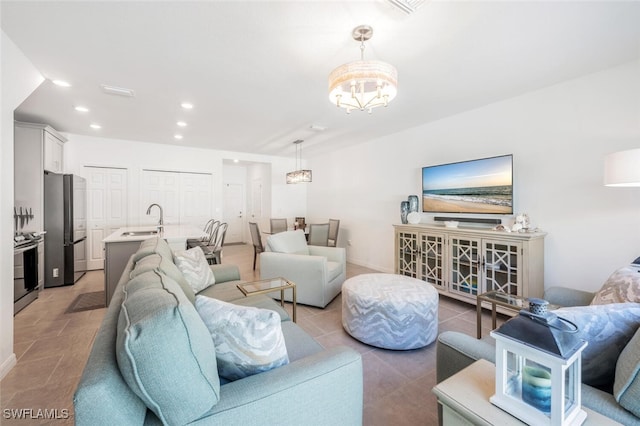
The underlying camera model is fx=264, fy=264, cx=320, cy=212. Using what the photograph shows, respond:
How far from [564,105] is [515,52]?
1.09 meters

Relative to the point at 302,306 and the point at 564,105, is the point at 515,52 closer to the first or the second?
the point at 564,105

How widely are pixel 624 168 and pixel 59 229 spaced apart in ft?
21.5

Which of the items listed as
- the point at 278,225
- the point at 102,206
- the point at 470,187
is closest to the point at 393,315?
the point at 470,187

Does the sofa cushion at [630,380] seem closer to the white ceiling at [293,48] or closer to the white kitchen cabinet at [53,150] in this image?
the white ceiling at [293,48]

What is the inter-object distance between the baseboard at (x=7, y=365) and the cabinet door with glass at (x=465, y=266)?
430 cm

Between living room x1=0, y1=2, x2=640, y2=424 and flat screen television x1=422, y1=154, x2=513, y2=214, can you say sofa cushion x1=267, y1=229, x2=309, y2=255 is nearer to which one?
living room x1=0, y1=2, x2=640, y2=424

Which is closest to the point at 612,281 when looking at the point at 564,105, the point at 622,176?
the point at 622,176

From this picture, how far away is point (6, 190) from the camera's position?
78.9 inches

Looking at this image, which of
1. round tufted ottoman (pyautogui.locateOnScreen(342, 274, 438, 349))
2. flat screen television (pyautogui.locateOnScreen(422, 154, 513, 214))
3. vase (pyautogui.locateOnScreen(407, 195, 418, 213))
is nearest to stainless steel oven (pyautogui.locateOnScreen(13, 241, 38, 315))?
round tufted ottoman (pyautogui.locateOnScreen(342, 274, 438, 349))

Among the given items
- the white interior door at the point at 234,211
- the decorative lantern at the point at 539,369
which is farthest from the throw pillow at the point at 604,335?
the white interior door at the point at 234,211

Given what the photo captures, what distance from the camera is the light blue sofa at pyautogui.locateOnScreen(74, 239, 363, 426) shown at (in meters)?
0.78

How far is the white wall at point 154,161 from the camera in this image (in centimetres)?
499

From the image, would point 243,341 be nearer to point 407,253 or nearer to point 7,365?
point 7,365

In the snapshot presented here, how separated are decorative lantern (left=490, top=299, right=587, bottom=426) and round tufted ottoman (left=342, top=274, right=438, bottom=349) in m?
1.42
